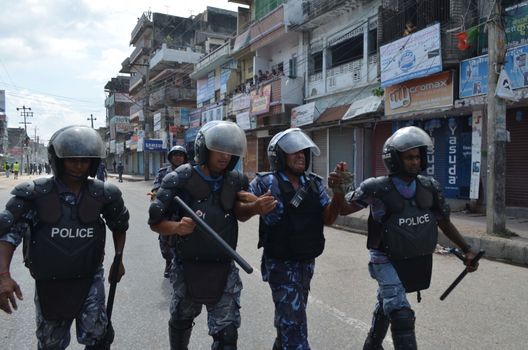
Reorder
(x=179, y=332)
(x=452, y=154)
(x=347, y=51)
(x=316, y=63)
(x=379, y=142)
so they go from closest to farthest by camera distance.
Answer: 1. (x=179, y=332)
2. (x=452, y=154)
3. (x=379, y=142)
4. (x=347, y=51)
5. (x=316, y=63)

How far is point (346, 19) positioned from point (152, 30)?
32.7 meters

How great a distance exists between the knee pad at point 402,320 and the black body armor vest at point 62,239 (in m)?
1.86

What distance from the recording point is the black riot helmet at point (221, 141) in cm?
266

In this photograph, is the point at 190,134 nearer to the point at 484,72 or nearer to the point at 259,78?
the point at 259,78

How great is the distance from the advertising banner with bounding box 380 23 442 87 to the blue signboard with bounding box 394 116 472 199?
5.81ft

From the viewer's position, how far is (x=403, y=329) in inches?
106

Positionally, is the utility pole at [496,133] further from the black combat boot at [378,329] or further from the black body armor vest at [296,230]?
the black body armor vest at [296,230]

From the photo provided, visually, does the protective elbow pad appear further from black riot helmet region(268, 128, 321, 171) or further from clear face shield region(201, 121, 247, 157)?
black riot helmet region(268, 128, 321, 171)

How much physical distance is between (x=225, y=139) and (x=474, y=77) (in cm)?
998

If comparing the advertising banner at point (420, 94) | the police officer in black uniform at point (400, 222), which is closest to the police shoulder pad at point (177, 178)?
the police officer in black uniform at point (400, 222)

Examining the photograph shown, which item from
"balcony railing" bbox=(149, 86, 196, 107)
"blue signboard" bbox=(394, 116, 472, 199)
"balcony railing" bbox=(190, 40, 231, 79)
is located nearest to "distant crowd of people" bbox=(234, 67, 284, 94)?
"balcony railing" bbox=(190, 40, 231, 79)

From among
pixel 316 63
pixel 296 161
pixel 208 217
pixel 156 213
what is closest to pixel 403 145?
pixel 296 161

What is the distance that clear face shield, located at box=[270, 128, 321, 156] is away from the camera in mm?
2836

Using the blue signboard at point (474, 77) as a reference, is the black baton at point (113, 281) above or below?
below
